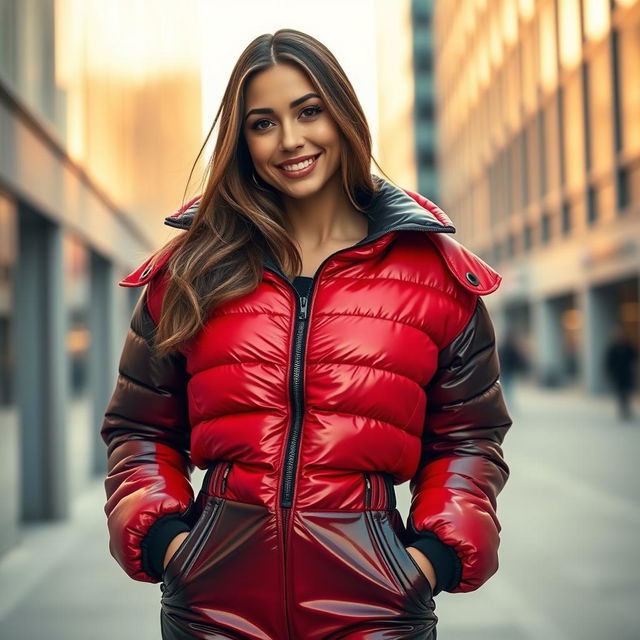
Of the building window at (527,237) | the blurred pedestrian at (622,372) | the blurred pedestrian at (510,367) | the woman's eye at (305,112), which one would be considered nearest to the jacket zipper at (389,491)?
the woman's eye at (305,112)

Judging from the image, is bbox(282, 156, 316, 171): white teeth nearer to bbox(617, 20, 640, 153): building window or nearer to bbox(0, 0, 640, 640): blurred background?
bbox(0, 0, 640, 640): blurred background

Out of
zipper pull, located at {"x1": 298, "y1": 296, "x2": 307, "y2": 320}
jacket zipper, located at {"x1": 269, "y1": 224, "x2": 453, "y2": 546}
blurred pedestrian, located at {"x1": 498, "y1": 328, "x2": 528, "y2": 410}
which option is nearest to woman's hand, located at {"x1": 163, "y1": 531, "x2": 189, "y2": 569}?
jacket zipper, located at {"x1": 269, "y1": 224, "x2": 453, "y2": 546}

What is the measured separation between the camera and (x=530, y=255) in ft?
106

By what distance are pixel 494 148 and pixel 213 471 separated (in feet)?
121

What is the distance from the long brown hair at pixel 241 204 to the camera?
212 centimetres

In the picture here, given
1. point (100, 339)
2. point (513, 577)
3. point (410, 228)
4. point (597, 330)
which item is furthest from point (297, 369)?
point (597, 330)

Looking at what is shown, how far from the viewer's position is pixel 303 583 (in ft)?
6.26

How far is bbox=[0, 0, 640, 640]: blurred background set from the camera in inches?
245

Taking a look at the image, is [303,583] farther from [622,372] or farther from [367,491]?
[622,372]

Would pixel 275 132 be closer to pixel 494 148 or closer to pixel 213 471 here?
pixel 213 471

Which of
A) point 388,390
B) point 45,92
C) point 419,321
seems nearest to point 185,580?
point 388,390

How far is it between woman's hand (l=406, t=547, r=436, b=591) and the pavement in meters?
3.46

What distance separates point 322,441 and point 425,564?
35 cm

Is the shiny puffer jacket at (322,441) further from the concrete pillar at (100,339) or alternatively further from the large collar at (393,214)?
the concrete pillar at (100,339)
